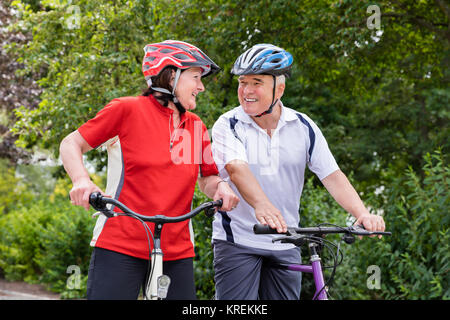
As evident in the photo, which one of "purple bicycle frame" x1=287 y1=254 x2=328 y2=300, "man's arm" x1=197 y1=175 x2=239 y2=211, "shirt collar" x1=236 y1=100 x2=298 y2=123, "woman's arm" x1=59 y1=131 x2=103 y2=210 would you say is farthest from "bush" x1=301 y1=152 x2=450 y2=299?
"woman's arm" x1=59 y1=131 x2=103 y2=210

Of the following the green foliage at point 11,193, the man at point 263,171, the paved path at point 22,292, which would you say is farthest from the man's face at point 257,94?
the green foliage at point 11,193

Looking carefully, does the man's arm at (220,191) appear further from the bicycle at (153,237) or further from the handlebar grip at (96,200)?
the handlebar grip at (96,200)

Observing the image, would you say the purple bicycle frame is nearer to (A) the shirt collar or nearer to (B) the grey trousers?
(B) the grey trousers

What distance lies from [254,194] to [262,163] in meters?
0.30

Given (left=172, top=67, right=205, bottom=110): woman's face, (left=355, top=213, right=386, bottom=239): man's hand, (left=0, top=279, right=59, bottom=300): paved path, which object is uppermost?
(left=172, top=67, right=205, bottom=110): woman's face

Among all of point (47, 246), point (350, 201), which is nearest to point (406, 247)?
point (350, 201)

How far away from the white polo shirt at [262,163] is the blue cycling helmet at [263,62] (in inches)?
9.5

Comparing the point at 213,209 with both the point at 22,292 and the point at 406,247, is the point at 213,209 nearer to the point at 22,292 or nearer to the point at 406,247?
the point at 406,247

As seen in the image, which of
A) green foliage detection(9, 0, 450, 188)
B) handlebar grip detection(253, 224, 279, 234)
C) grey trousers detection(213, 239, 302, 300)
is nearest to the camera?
handlebar grip detection(253, 224, 279, 234)

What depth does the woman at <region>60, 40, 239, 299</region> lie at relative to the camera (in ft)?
8.35

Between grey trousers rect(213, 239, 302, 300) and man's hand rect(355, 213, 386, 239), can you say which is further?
grey trousers rect(213, 239, 302, 300)

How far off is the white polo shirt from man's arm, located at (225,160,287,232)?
0.36 feet

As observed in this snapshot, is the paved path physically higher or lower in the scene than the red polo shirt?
lower

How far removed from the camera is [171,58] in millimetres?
2699
